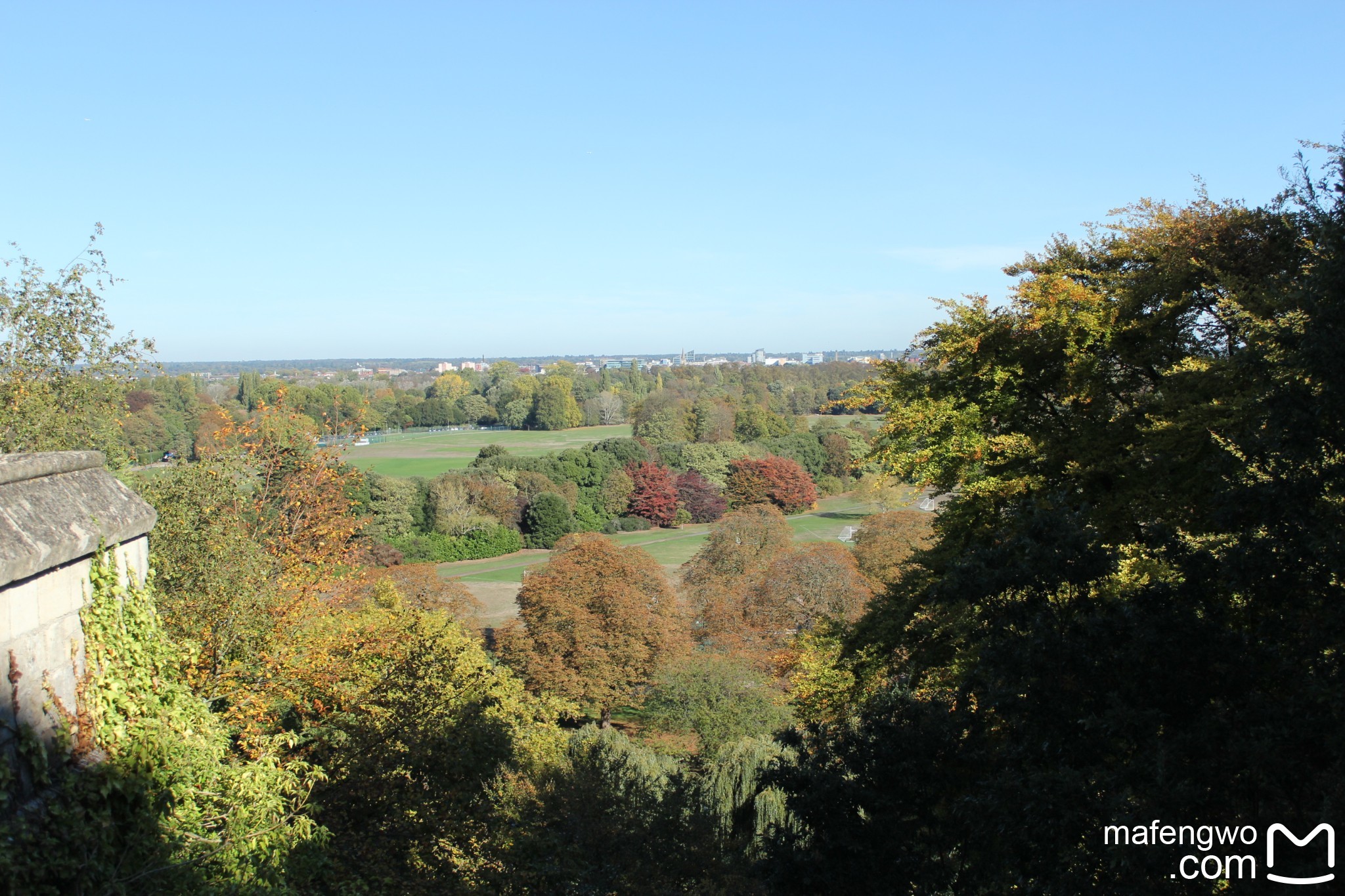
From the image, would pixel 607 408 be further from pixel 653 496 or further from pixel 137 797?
pixel 137 797

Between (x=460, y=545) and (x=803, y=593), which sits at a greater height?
(x=803, y=593)

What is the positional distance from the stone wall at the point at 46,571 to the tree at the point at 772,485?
5707cm

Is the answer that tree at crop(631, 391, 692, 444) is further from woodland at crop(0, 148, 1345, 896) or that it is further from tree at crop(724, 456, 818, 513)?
woodland at crop(0, 148, 1345, 896)

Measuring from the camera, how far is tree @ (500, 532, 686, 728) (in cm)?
2475

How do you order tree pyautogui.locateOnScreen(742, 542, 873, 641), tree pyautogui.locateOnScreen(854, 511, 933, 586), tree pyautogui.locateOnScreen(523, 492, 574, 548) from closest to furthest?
tree pyautogui.locateOnScreen(742, 542, 873, 641)
tree pyautogui.locateOnScreen(854, 511, 933, 586)
tree pyautogui.locateOnScreen(523, 492, 574, 548)

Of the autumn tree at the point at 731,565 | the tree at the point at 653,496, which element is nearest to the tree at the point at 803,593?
the autumn tree at the point at 731,565

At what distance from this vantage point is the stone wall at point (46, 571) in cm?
386

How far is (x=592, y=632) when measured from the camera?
25219 millimetres

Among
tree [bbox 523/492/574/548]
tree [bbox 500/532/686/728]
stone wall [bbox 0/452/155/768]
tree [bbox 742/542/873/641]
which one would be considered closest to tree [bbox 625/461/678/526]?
tree [bbox 523/492/574/548]

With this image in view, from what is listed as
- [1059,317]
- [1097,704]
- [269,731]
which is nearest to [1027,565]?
[1097,704]

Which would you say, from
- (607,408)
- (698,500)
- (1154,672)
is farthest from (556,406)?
(1154,672)

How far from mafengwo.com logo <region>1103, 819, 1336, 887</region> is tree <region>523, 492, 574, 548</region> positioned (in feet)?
167

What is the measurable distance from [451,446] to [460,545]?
A: 3537 cm

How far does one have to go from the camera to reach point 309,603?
1066 cm
